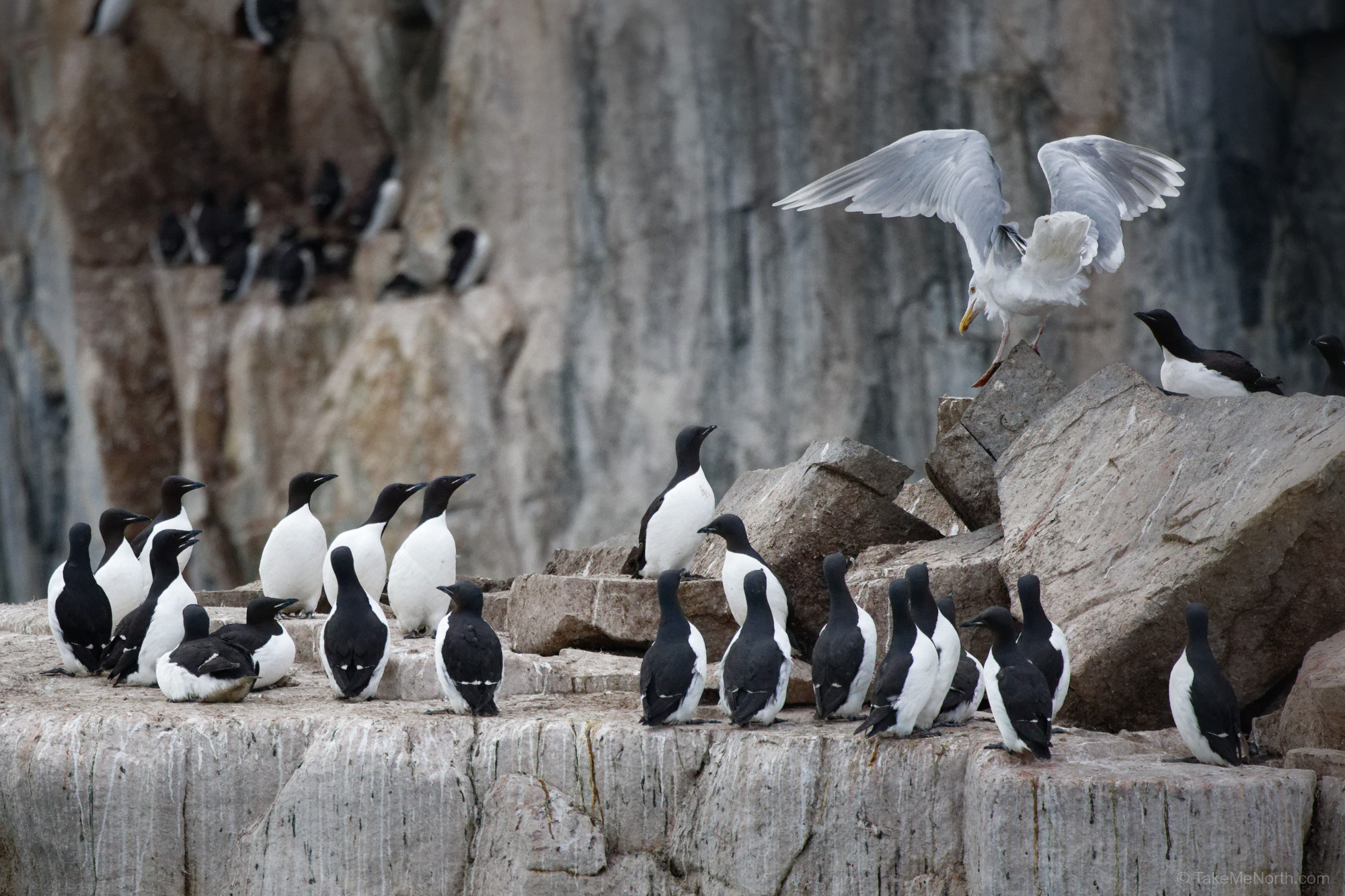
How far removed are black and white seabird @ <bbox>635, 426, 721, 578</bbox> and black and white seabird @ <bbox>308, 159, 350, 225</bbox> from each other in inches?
372

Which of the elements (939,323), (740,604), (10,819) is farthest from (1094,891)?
→ (939,323)

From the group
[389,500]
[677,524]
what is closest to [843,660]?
[677,524]

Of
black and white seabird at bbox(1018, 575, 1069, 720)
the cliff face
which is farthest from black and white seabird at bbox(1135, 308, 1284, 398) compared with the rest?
the cliff face

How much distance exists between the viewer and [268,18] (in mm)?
15469

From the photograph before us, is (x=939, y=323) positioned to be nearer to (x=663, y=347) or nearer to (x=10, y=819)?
(x=663, y=347)

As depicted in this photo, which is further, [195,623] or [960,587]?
[960,587]

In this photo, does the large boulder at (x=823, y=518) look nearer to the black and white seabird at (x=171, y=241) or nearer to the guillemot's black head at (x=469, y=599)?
the guillemot's black head at (x=469, y=599)

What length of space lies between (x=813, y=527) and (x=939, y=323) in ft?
20.3

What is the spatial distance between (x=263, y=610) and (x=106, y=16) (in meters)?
11.0

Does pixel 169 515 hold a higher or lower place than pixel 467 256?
lower

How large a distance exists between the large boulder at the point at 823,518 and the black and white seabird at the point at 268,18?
34.0ft

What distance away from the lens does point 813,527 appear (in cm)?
731

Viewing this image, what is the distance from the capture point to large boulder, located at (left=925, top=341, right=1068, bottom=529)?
7.57 meters

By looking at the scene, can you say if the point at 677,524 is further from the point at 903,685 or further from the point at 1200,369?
the point at 1200,369
